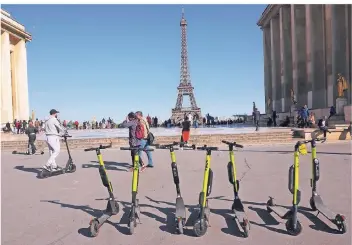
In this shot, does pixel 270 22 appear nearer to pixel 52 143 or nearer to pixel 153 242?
pixel 52 143

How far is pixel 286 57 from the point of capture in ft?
140

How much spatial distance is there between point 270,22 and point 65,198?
4686 cm

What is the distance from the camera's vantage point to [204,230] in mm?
4402

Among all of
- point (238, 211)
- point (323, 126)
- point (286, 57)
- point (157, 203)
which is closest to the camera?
point (238, 211)

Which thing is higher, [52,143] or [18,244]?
[52,143]

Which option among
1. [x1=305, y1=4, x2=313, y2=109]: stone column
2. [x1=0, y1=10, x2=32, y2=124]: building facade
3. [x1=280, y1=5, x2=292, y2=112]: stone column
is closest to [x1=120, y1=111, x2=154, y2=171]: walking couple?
[x1=305, y1=4, x2=313, y2=109]: stone column

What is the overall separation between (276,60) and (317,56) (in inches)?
549

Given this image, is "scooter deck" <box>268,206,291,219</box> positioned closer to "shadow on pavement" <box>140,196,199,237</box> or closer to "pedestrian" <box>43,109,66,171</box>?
"shadow on pavement" <box>140,196,199,237</box>

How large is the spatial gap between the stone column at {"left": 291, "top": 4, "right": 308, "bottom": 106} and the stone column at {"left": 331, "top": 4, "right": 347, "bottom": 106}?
8.13 meters

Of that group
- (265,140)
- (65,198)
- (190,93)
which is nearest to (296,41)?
(265,140)

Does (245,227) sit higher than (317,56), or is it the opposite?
(317,56)

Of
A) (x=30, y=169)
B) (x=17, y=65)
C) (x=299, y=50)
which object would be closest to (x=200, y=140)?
Answer: (x=30, y=169)

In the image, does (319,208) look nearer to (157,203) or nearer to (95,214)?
(157,203)

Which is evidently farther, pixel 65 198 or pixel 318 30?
pixel 318 30
